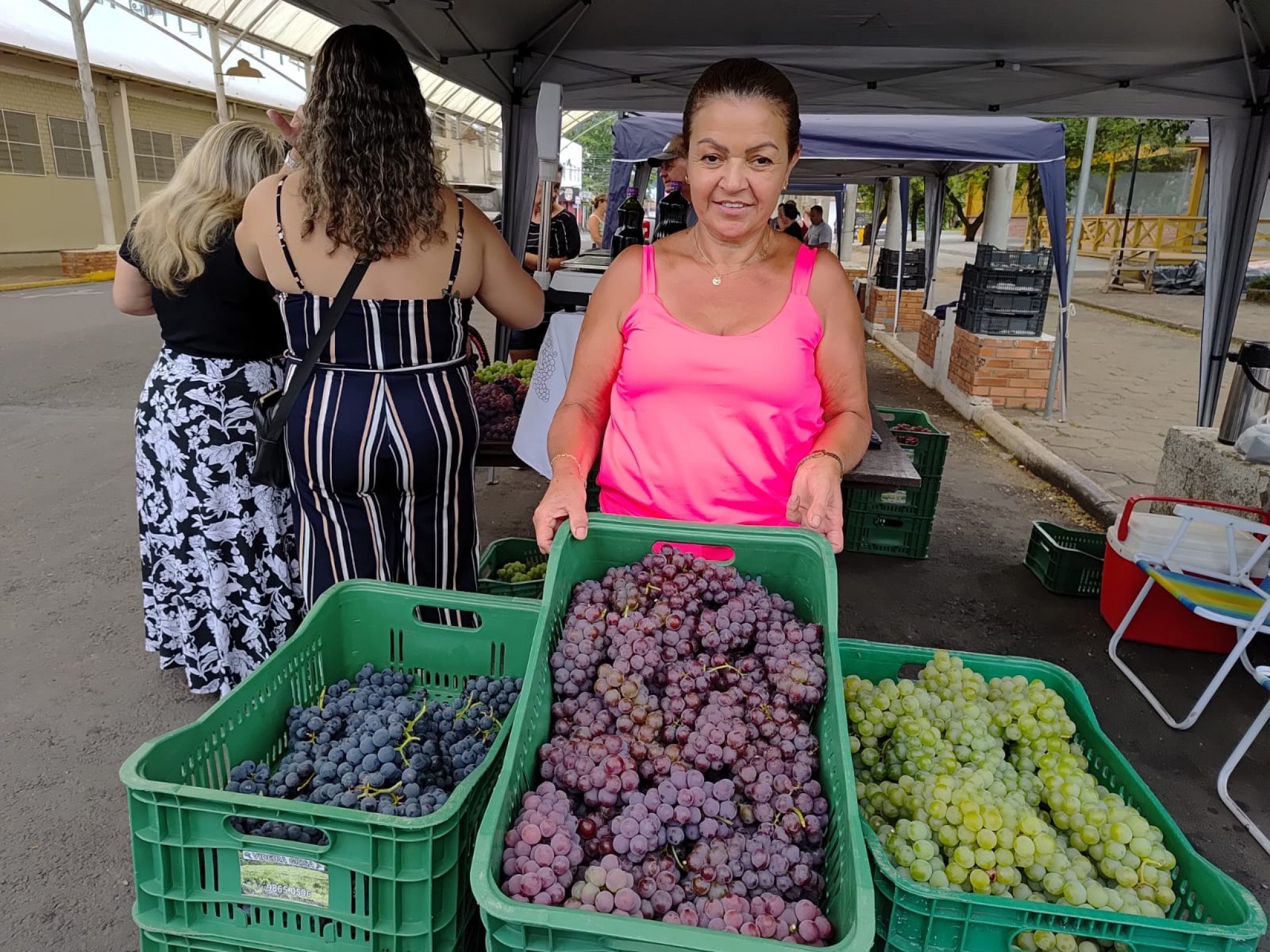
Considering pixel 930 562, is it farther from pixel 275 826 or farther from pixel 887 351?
pixel 887 351

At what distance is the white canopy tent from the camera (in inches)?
163

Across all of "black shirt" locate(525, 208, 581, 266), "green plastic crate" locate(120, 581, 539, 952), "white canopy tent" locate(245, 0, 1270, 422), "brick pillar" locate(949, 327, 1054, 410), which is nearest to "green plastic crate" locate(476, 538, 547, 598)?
"green plastic crate" locate(120, 581, 539, 952)

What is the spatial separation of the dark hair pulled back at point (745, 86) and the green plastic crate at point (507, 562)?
185cm

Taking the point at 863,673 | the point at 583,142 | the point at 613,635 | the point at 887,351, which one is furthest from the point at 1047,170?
the point at 583,142

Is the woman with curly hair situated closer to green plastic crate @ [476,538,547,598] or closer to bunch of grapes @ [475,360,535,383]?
green plastic crate @ [476,538,547,598]

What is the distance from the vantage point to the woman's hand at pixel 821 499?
156 cm

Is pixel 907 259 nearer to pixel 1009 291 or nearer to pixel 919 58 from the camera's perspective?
pixel 1009 291

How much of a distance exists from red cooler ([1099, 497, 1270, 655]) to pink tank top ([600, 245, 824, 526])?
2.62 metres

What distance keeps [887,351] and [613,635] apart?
12564 mm

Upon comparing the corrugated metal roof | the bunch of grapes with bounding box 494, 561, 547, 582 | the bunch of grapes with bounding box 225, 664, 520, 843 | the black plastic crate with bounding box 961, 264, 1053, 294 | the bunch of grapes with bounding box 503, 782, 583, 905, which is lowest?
the bunch of grapes with bounding box 494, 561, 547, 582

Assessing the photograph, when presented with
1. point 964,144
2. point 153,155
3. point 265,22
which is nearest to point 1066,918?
A: point 964,144

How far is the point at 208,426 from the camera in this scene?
2.98 metres

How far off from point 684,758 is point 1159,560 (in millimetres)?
3169

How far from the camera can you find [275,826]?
1321 millimetres
